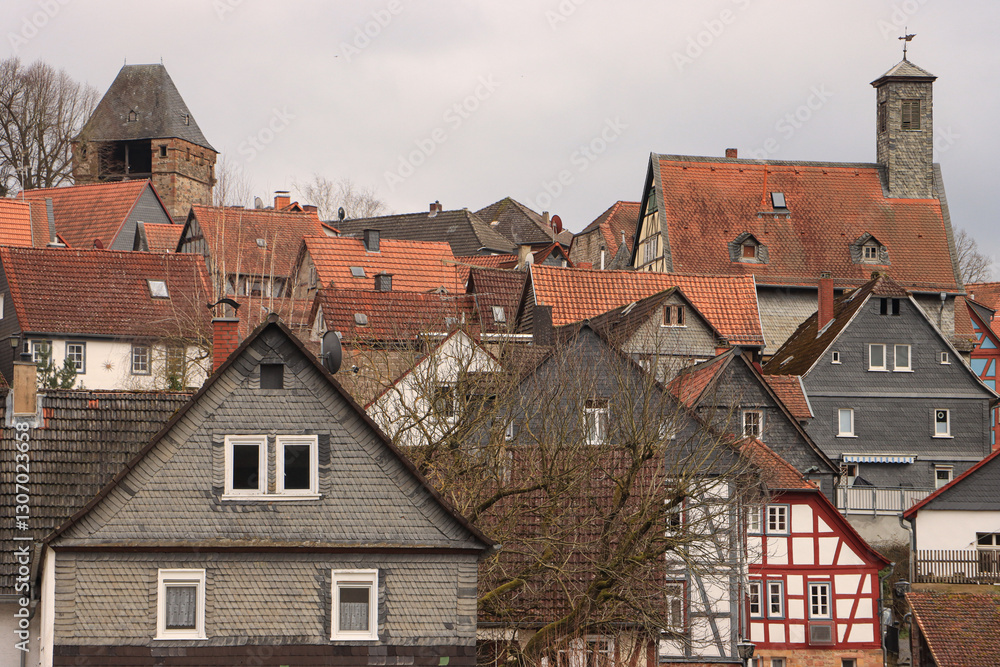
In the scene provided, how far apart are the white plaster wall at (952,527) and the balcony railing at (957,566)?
215mm

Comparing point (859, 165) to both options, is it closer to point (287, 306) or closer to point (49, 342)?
point (287, 306)

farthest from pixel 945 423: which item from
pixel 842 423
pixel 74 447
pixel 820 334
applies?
pixel 74 447

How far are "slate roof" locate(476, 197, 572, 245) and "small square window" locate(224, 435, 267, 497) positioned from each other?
234 ft

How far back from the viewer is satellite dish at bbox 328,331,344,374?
23.4 metres

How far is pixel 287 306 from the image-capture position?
5447cm

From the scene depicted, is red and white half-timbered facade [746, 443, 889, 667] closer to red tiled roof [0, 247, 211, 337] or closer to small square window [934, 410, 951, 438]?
small square window [934, 410, 951, 438]

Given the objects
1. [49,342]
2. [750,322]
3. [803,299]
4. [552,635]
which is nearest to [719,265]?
[803,299]

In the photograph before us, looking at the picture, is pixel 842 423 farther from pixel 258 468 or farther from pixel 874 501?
pixel 258 468

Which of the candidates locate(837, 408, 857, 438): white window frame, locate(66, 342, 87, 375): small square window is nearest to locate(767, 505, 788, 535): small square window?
locate(837, 408, 857, 438): white window frame

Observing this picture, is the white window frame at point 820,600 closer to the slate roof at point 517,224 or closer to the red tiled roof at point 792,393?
the red tiled roof at point 792,393

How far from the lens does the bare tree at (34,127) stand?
252 ft

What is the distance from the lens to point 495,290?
48906 millimetres

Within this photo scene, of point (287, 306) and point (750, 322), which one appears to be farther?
point (287, 306)

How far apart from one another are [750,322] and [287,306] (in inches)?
661
